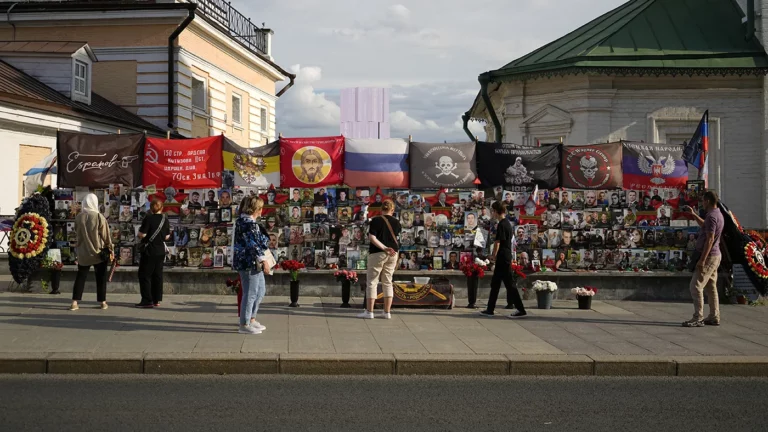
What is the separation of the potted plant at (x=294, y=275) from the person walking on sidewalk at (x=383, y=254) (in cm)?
157

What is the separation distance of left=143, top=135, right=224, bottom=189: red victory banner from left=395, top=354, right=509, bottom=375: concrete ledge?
6.82 m

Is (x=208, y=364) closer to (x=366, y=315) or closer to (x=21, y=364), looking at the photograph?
(x=21, y=364)

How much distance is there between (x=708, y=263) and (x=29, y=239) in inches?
436

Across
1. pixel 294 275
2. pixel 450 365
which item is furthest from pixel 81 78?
pixel 450 365

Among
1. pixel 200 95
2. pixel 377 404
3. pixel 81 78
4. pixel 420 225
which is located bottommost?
pixel 377 404

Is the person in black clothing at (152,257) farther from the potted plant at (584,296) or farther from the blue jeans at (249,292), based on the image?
the potted plant at (584,296)

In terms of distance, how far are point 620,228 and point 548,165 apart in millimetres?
1775

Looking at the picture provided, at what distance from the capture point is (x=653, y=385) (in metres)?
8.33

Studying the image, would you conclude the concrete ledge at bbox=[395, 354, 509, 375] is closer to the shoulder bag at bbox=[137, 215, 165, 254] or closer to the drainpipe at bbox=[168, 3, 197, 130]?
the shoulder bag at bbox=[137, 215, 165, 254]

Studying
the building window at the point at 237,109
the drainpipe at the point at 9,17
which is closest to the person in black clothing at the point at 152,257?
the drainpipe at the point at 9,17

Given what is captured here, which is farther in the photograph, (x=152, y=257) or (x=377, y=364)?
(x=152, y=257)

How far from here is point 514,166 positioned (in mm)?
14297

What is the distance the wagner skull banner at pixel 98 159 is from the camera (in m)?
14.4

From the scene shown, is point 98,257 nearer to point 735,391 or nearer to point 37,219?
point 37,219
